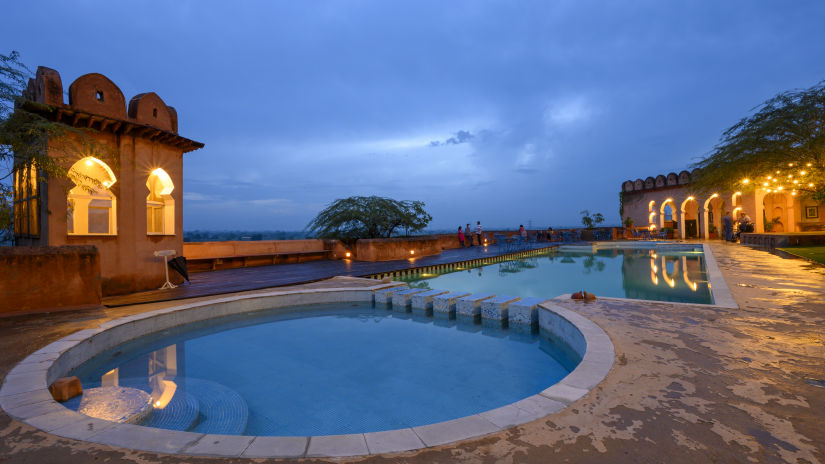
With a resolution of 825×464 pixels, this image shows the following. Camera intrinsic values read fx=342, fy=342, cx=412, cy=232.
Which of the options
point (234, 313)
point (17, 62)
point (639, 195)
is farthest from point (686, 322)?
point (639, 195)

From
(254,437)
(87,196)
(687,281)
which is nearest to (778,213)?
(687,281)

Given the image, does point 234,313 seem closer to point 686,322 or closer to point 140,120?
point 140,120

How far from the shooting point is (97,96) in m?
7.07

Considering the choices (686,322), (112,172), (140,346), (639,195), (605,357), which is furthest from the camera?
(639,195)

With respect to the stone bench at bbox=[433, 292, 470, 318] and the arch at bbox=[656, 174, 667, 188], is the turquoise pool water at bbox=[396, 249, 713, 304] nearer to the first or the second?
the stone bench at bbox=[433, 292, 470, 318]

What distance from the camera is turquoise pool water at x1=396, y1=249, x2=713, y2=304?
7.99 metres

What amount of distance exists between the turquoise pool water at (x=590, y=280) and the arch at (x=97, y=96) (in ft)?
26.2

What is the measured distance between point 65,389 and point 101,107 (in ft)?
22.1

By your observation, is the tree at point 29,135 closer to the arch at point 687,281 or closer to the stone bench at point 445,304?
the stone bench at point 445,304

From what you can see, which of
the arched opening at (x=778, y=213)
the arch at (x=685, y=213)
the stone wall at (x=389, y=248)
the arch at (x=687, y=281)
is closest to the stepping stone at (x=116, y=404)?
the arch at (x=687, y=281)

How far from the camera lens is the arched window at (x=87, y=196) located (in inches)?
274

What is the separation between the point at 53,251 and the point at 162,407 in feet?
15.4

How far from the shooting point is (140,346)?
16.4ft

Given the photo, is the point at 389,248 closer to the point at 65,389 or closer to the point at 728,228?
the point at 65,389
